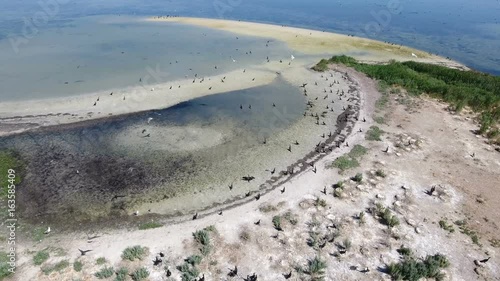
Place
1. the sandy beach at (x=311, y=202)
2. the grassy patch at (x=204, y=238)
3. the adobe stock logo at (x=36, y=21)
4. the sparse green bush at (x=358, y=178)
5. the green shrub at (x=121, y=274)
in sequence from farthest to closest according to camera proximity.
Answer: the adobe stock logo at (x=36, y=21), the sparse green bush at (x=358, y=178), the grassy patch at (x=204, y=238), the sandy beach at (x=311, y=202), the green shrub at (x=121, y=274)

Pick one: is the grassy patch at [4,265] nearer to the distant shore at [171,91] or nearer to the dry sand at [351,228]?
the dry sand at [351,228]

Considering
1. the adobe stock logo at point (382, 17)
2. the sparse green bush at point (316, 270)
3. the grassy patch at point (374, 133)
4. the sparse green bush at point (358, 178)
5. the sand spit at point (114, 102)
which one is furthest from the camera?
the adobe stock logo at point (382, 17)

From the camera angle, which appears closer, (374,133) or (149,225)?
(149,225)

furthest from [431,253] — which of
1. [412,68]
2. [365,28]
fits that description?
[365,28]

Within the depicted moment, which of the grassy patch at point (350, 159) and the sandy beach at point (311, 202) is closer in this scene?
the sandy beach at point (311, 202)

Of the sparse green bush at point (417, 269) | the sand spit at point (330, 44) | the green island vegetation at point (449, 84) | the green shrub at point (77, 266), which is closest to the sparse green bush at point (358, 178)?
the sparse green bush at point (417, 269)

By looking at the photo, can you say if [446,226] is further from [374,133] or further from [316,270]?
[374,133]

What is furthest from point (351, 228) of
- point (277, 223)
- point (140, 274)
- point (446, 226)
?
point (140, 274)
